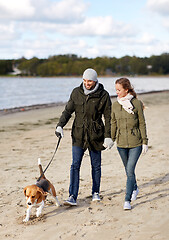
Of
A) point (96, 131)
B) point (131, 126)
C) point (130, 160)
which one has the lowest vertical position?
point (130, 160)

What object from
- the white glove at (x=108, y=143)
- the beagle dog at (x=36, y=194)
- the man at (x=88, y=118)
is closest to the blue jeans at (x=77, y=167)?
the man at (x=88, y=118)

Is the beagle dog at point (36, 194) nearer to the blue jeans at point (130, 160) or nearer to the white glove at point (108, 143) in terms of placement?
the white glove at point (108, 143)

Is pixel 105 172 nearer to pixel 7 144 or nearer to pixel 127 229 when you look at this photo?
pixel 127 229

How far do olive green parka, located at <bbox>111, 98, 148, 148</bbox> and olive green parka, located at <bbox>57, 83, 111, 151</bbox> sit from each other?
200mm

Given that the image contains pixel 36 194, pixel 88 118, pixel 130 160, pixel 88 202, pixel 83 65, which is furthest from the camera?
pixel 83 65

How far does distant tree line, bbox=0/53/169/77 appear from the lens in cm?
9414

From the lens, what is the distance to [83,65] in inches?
3588

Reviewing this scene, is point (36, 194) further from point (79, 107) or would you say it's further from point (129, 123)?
point (129, 123)

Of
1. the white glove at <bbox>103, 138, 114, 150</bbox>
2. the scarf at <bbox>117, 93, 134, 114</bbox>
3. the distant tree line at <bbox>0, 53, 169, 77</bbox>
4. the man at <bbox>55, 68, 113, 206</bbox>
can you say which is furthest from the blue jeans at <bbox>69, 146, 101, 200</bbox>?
the distant tree line at <bbox>0, 53, 169, 77</bbox>

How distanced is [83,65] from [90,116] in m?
88.2

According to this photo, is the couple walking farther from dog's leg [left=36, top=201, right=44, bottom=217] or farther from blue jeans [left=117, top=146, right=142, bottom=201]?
dog's leg [left=36, top=201, right=44, bottom=217]

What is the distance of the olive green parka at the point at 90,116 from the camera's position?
4.38m

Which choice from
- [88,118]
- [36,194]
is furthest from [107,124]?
[36,194]

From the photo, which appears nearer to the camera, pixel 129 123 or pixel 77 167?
pixel 129 123
